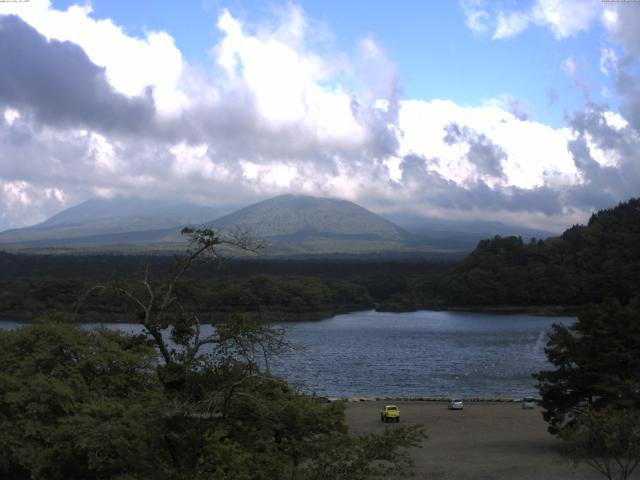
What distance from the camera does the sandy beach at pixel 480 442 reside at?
17516mm

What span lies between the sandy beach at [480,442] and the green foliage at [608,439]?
0.83 m

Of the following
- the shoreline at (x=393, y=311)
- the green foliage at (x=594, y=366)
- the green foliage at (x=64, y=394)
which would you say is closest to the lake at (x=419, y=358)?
the shoreline at (x=393, y=311)

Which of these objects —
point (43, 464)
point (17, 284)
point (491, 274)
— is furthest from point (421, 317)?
point (43, 464)

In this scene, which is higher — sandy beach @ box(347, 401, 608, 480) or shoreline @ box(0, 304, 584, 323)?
sandy beach @ box(347, 401, 608, 480)

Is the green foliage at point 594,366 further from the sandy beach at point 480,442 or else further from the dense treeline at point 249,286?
the dense treeline at point 249,286

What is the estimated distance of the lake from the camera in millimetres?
35719

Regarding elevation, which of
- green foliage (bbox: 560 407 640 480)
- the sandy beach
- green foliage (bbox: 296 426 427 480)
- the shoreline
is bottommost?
the shoreline

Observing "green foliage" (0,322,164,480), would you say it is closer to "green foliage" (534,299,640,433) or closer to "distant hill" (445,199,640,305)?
"green foliage" (534,299,640,433)

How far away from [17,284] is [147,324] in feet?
272

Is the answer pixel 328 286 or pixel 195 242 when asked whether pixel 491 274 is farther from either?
pixel 195 242

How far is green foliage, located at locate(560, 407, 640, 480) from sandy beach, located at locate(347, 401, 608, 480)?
83cm

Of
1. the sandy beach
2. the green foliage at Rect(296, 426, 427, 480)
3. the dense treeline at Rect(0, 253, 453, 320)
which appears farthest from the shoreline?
the green foliage at Rect(296, 426, 427, 480)

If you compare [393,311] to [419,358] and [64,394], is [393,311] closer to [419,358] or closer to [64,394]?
[419,358]

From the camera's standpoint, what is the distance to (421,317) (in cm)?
8219
